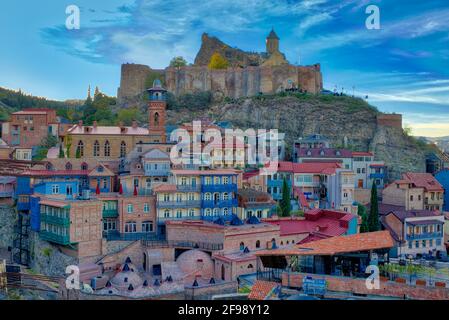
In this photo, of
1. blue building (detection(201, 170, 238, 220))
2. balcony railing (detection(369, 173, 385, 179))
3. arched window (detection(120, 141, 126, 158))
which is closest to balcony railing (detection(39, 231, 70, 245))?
blue building (detection(201, 170, 238, 220))

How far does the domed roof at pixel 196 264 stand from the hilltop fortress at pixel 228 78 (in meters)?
28.8

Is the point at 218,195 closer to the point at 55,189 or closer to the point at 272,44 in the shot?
the point at 55,189

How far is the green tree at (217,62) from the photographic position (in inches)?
2077

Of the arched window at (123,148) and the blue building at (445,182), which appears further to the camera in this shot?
the blue building at (445,182)

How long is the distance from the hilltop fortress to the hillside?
2.04 m

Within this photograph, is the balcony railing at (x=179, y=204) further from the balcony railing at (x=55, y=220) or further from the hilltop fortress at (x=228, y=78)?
the hilltop fortress at (x=228, y=78)

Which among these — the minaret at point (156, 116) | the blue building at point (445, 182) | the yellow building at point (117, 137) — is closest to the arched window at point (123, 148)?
the yellow building at point (117, 137)

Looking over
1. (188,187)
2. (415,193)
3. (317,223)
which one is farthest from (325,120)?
(188,187)

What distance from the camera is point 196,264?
22.3 meters

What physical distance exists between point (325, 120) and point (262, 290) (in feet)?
107

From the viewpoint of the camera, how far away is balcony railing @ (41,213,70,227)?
22384mm

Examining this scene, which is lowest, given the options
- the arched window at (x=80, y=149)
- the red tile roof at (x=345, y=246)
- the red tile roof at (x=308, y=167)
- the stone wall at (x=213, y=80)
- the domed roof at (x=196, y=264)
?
the domed roof at (x=196, y=264)

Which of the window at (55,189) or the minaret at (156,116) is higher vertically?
the minaret at (156,116)

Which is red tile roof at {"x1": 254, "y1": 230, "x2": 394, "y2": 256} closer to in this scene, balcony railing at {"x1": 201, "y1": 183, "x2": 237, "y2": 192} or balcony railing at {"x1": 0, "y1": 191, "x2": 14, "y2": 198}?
balcony railing at {"x1": 201, "y1": 183, "x2": 237, "y2": 192}
